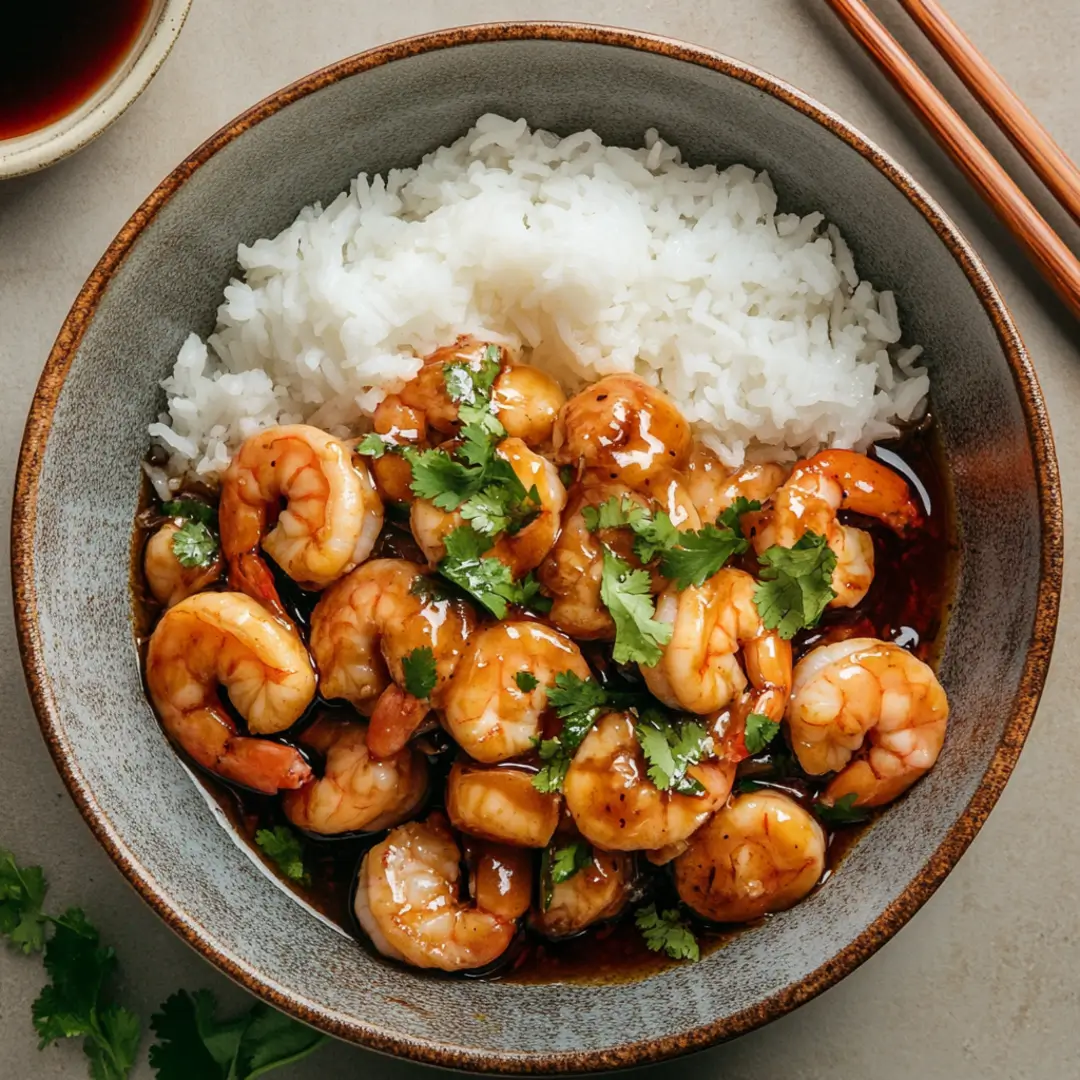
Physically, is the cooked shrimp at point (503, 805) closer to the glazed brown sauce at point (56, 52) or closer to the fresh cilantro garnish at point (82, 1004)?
the fresh cilantro garnish at point (82, 1004)

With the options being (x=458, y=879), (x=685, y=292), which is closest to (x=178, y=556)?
(x=458, y=879)

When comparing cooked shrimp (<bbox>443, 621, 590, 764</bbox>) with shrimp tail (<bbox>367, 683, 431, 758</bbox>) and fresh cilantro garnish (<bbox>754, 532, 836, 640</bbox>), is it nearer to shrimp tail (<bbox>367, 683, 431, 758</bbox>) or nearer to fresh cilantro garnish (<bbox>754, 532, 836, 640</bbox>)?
shrimp tail (<bbox>367, 683, 431, 758</bbox>)

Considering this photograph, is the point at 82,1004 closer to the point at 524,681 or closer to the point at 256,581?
the point at 256,581

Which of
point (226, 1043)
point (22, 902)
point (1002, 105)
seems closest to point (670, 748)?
point (226, 1043)

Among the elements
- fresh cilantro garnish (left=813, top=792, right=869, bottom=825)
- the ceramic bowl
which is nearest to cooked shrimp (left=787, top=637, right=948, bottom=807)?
fresh cilantro garnish (left=813, top=792, right=869, bottom=825)

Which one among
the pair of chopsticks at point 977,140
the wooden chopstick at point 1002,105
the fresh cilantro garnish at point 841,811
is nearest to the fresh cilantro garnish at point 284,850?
the fresh cilantro garnish at point 841,811
